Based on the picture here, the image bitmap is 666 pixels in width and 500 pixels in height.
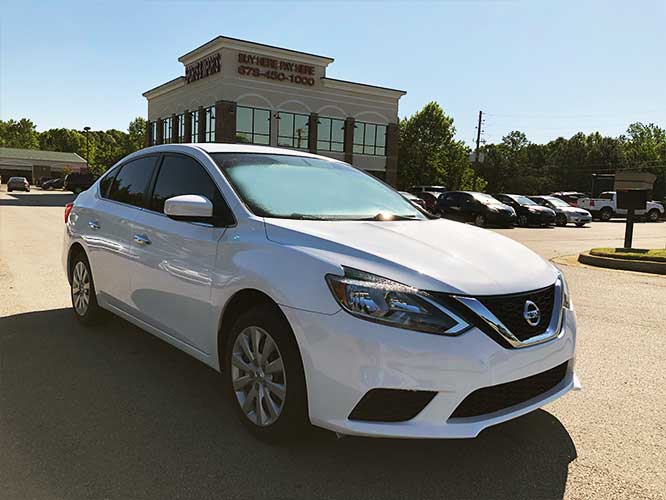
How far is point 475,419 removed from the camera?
260 cm

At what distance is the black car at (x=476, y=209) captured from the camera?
2239cm

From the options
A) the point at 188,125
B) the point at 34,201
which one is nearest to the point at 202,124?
the point at 188,125

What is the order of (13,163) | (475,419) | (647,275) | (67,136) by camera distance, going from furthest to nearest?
(67,136) → (13,163) → (647,275) → (475,419)

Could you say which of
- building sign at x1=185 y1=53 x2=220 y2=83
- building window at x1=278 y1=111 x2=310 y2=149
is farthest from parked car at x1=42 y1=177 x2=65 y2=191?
building window at x1=278 y1=111 x2=310 y2=149

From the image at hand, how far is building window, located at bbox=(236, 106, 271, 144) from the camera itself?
3616 centimetres

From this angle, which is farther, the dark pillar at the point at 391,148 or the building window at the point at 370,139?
the dark pillar at the point at 391,148

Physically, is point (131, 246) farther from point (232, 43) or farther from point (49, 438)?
point (232, 43)

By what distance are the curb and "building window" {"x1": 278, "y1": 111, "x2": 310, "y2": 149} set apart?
93.7 feet

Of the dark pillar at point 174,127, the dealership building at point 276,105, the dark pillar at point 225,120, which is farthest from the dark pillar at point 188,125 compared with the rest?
the dark pillar at point 225,120

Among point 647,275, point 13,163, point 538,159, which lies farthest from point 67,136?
point 647,275

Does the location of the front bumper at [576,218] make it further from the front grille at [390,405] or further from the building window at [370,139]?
the front grille at [390,405]

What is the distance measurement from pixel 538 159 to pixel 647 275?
102m

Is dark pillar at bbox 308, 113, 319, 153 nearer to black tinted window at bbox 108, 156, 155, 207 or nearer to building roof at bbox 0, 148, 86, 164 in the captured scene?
black tinted window at bbox 108, 156, 155, 207

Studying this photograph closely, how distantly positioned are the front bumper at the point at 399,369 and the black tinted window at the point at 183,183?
1.25 metres
